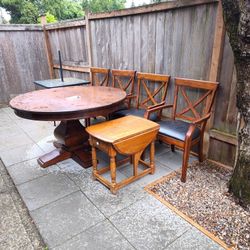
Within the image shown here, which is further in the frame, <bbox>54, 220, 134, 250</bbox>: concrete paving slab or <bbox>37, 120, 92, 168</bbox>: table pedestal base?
<bbox>37, 120, 92, 168</bbox>: table pedestal base

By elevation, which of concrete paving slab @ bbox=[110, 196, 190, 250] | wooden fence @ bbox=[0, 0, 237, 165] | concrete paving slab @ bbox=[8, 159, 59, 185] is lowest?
concrete paving slab @ bbox=[8, 159, 59, 185]

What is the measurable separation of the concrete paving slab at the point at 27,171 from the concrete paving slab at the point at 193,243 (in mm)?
1502

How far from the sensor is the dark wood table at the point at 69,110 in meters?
2.00

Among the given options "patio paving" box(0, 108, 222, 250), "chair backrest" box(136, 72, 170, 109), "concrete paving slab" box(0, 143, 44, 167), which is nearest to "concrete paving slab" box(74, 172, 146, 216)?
"patio paving" box(0, 108, 222, 250)

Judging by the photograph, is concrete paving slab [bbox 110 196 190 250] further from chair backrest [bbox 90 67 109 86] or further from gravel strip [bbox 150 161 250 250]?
chair backrest [bbox 90 67 109 86]

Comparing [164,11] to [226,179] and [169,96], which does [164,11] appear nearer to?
[169,96]

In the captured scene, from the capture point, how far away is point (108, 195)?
1975mm

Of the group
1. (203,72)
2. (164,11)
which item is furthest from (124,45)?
(203,72)

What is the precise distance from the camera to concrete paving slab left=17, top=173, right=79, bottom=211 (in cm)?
193

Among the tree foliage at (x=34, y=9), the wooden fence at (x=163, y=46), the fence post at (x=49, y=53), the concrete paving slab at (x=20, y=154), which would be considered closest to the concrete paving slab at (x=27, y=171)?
the concrete paving slab at (x=20, y=154)

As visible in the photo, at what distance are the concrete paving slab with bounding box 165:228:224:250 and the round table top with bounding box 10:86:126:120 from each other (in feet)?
4.22

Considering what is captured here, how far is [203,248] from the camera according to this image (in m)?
1.43

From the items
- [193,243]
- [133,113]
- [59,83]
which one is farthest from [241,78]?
[59,83]

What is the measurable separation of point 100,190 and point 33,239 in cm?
69
